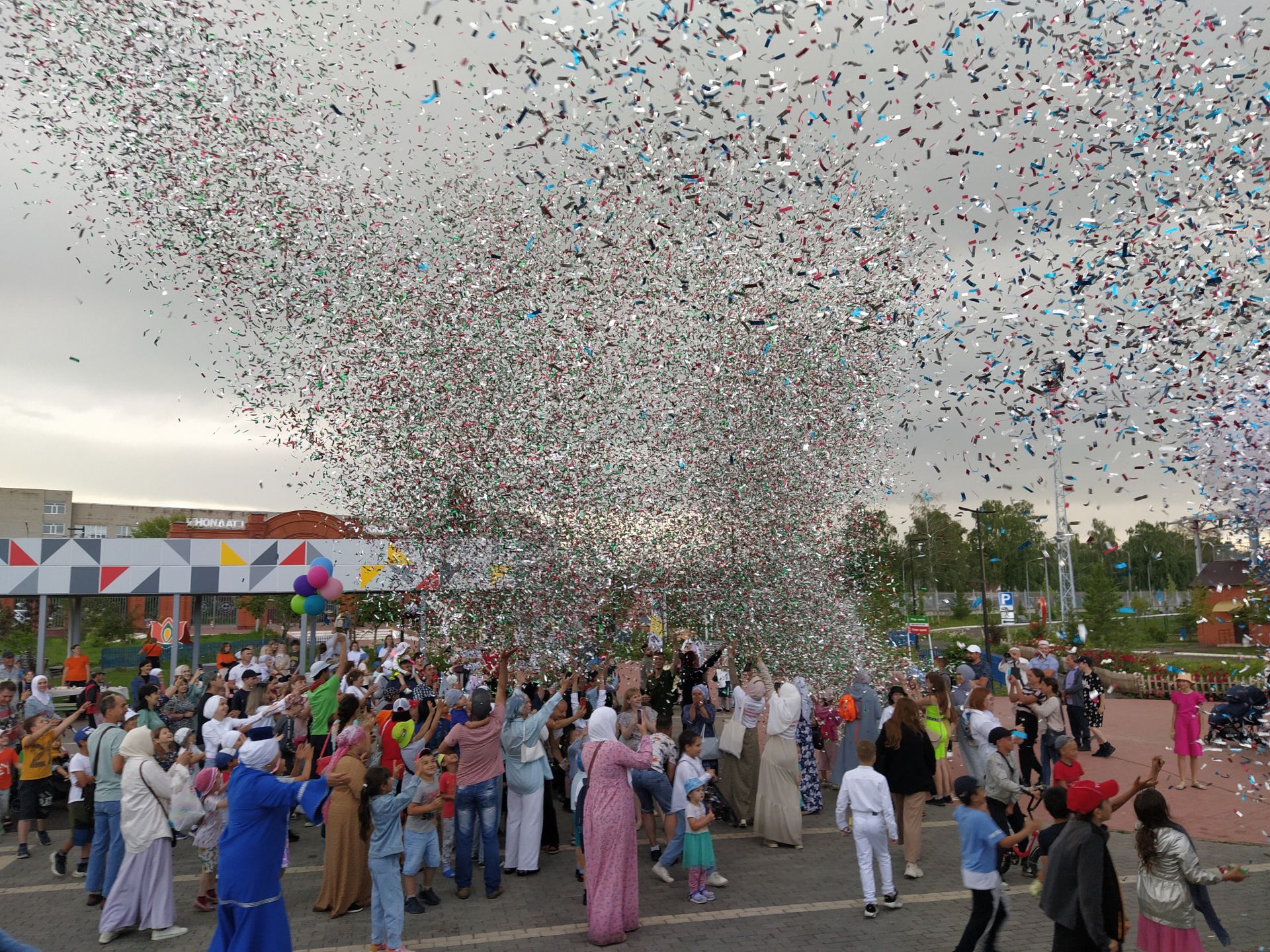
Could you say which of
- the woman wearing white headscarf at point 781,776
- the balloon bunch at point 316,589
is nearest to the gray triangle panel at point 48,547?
the balloon bunch at point 316,589

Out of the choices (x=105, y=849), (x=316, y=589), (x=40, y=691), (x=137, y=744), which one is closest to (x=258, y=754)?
(x=137, y=744)

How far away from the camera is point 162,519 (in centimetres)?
8312

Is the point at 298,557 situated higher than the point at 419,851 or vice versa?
the point at 298,557

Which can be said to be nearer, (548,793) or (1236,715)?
(548,793)

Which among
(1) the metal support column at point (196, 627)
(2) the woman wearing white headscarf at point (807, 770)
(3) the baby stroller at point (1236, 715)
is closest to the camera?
(2) the woman wearing white headscarf at point (807, 770)

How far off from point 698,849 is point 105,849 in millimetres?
5382

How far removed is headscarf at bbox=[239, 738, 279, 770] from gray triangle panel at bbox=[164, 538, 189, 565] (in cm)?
1716

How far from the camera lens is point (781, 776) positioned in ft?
31.6

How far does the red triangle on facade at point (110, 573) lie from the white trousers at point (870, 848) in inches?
751

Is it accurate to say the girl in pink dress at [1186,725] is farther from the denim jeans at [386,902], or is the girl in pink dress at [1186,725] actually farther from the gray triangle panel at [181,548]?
the gray triangle panel at [181,548]

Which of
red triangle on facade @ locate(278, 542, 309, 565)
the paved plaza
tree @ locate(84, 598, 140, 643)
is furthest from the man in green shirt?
tree @ locate(84, 598, 140, 643)

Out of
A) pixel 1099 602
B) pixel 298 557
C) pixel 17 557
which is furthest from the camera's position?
pixel 1099 602

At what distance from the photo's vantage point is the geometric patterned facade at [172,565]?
787 inches

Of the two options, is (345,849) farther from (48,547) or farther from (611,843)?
(48,547)
